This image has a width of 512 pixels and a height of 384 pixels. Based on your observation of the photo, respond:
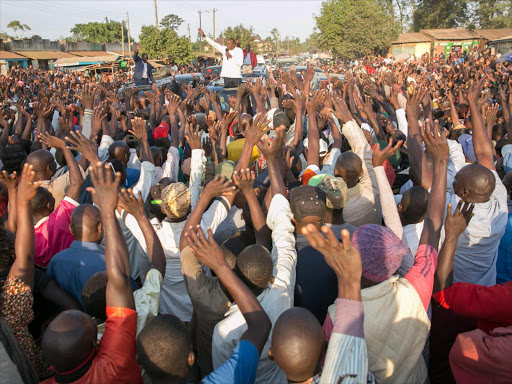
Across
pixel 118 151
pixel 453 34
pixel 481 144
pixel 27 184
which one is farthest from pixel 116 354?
pixel 453 34

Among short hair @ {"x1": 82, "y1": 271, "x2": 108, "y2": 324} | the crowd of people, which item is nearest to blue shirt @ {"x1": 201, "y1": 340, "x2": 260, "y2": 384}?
the crowd of people

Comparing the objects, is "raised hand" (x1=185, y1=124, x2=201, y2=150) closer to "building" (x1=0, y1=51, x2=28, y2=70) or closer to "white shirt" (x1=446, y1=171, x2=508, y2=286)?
"white shirt" (x1=446, y1=171, x2=508, y2=286)

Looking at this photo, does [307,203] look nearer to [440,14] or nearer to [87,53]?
[87,53]

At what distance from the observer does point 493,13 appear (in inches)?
2212

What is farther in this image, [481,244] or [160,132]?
[160,132]

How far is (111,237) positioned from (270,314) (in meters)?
0.95

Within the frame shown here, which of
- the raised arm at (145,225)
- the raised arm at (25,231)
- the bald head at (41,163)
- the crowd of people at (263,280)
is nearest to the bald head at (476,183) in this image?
the crowd of people at (263,280)

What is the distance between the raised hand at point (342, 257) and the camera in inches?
60.0

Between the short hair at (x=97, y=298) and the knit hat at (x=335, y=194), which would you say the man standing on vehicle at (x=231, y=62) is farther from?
the short hair at (x=97, y=298)

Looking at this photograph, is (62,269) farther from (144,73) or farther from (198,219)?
(144,73)

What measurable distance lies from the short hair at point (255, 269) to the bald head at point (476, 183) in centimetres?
173

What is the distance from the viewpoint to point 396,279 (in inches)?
Answer: 81.4

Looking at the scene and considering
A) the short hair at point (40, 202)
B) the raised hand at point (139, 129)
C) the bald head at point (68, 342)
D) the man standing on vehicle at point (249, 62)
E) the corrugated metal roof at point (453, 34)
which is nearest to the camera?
the bald head at point (68, 342)

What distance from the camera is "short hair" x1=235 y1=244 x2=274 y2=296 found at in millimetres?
2197
